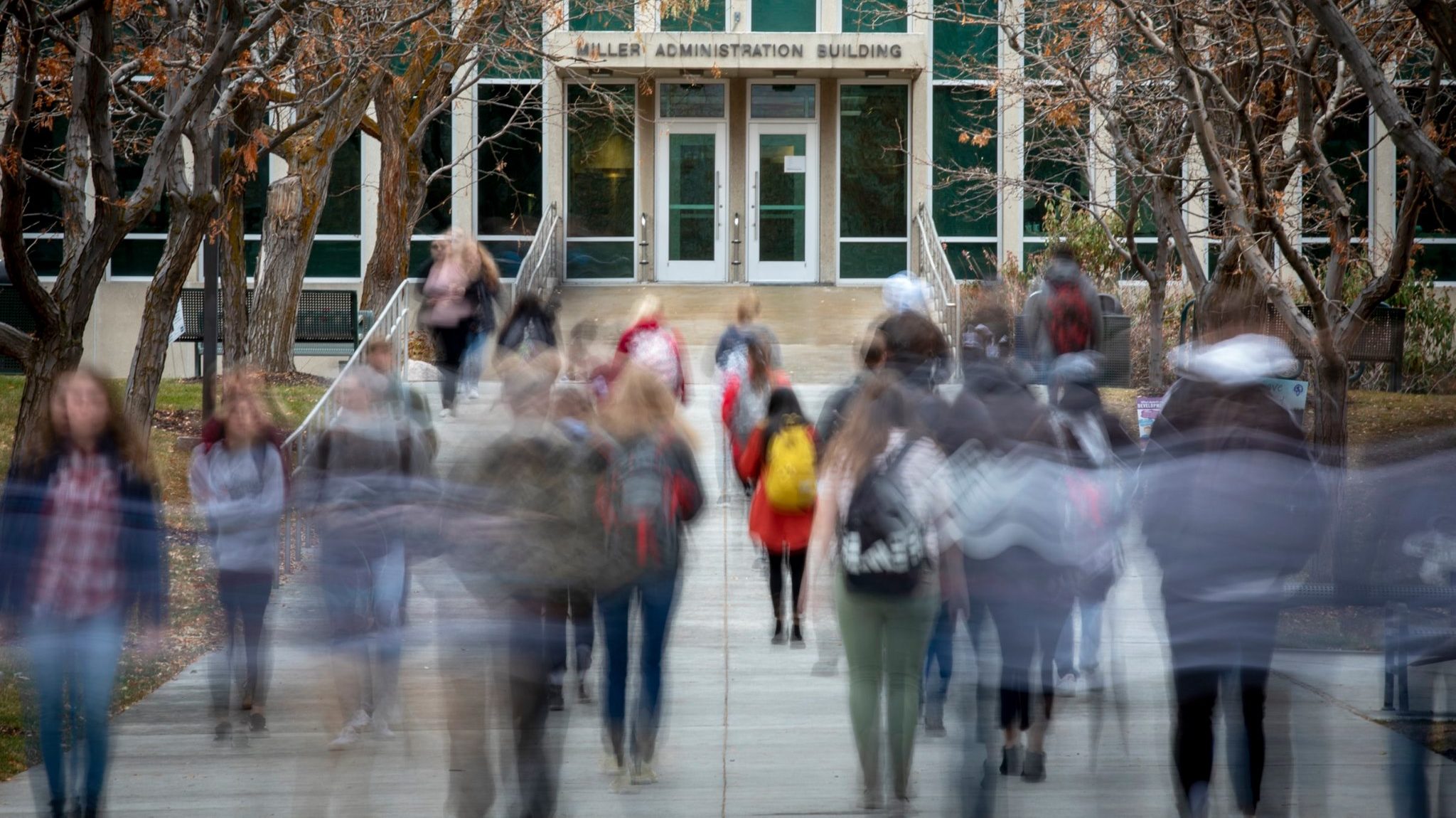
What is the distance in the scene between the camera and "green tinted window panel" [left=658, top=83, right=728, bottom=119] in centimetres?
2412

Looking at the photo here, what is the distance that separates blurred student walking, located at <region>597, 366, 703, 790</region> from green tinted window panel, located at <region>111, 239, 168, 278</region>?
19523 millimetres

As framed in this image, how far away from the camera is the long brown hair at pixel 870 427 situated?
559 cm

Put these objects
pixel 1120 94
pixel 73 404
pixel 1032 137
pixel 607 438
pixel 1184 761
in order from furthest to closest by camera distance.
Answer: pixel 1032 137 → pixel 1120 94 → pixel 607 438 → pixel 73 404 → pixel 1184 761

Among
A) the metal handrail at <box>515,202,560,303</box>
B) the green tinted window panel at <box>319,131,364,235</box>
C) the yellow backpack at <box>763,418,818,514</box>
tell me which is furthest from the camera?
the green tinted window panel at <box>319,131,364,235</box>

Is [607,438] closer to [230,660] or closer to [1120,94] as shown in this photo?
[230,660]

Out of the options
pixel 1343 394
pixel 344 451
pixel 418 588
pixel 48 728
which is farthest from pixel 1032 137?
pixel 48 728

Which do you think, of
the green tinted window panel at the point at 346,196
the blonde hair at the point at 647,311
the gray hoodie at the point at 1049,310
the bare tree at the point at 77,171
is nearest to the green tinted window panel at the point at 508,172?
the green tinted window panel at the point at 346,196

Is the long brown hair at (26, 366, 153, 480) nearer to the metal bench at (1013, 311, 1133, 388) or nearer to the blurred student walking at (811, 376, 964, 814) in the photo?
the blurred student walking at (811, 376, 964, 814)

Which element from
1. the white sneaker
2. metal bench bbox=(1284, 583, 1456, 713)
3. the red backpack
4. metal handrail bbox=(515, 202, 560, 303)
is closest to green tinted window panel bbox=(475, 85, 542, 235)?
metal handrail bbox=(515, 202, 560, 303)

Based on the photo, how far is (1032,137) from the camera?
885 inches

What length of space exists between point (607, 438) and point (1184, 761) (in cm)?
254

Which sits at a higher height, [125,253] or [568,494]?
[125,253]

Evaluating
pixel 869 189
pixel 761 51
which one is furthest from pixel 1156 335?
pixel 761 51

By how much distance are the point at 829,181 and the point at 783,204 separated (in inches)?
32.7
